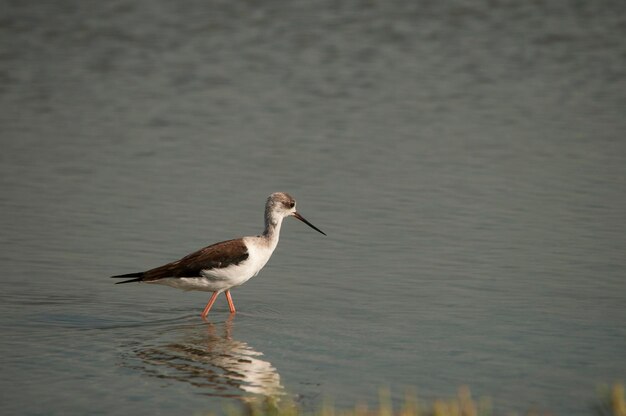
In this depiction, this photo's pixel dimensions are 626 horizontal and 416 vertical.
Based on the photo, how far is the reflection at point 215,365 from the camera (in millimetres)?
8562

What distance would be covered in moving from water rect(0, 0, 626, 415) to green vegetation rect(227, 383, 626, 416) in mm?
253

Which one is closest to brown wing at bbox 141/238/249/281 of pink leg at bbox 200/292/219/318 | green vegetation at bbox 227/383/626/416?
pink leg at bbox 200/292/219/318

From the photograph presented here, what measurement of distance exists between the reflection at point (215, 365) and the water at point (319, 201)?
0.10ft

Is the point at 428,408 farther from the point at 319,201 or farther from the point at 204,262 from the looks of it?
the point at 319,201

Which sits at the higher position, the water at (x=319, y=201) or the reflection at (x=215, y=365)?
the water at (x=319, y=201)

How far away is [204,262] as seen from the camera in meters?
10.7

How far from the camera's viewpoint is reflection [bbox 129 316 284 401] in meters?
8.56

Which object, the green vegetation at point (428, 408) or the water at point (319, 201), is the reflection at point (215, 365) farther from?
the green vegetation at point (428, 408)

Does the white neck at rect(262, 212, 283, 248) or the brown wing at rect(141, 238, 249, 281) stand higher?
the white neck at rect(262, 212, 283, 248)

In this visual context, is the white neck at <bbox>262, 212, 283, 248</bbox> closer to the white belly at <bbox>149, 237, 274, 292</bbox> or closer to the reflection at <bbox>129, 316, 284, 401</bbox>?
the white belly at <bbox>149, 237, 274, 292</bbox>

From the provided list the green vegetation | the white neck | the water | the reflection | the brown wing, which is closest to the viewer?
the green vegetation

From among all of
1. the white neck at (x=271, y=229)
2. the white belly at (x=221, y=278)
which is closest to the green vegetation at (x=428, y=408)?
the white belly at (x=221, y=278)

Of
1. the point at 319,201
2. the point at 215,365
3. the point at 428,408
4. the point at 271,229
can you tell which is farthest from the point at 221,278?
the point at 319,201

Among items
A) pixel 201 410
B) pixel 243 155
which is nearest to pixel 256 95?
pixel 243 155
